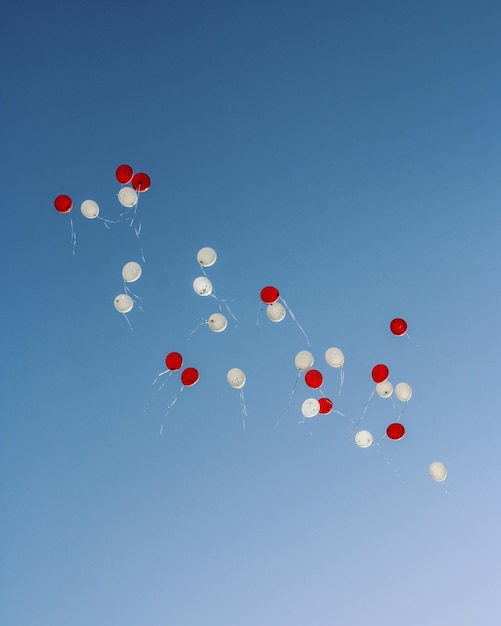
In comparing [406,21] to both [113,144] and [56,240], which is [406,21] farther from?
[56,240]

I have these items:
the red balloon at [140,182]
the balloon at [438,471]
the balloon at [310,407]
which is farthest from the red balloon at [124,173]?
the balloon at [438,471]

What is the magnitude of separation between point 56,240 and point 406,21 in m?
1.91

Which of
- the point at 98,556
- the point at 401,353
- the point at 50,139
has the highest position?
the point at 50,139

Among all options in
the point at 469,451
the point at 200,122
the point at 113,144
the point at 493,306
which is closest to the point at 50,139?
the point at 113,144

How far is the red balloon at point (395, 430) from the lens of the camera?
2762 millimetres

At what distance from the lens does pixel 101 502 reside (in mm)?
2908

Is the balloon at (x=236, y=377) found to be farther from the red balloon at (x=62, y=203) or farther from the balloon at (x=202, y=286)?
the red balloon at (x=62, y=203)

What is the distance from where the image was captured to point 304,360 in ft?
8.97

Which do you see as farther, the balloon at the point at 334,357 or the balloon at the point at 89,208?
the balloon at the point at 89,208

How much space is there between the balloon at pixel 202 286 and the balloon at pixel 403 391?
33.9 inches

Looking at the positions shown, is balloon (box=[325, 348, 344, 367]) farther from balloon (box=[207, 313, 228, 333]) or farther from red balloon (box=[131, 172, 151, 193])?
red balloon (box=[131, 172, 151, 193])

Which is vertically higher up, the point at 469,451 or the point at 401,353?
the point at 401,353

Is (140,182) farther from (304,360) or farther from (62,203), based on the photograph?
(304,360)

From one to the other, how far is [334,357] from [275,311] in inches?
11.9
